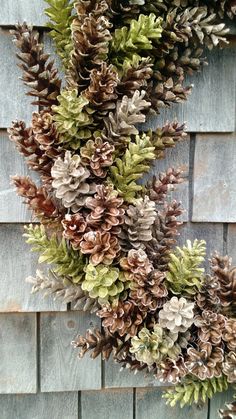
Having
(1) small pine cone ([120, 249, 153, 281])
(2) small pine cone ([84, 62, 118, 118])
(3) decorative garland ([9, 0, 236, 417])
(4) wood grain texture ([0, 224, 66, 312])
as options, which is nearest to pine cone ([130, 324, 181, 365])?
(3) decorative garland ([9, 0, 236, 417])

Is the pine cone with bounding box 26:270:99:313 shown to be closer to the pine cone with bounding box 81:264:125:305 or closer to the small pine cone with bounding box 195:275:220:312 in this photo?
the pine cone with bounding box 81:264:125:305

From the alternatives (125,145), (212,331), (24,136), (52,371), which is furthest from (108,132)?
(52,371)

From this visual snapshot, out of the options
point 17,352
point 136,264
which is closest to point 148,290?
point 136,264

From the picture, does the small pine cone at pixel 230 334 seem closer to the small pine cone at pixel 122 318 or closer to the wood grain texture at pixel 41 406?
the small pine cone at pixel 122 318

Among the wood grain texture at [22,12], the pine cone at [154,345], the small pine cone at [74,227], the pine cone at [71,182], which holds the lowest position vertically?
the pine cone at [154,345]

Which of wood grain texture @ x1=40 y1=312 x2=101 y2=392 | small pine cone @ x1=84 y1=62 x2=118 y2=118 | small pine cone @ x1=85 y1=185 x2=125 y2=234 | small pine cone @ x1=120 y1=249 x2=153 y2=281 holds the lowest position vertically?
wood grain texture @ x1=40 y1=312 x2=101 y2=392

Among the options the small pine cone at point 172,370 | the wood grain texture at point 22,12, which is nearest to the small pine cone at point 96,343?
the small pine cone at point 172,370
